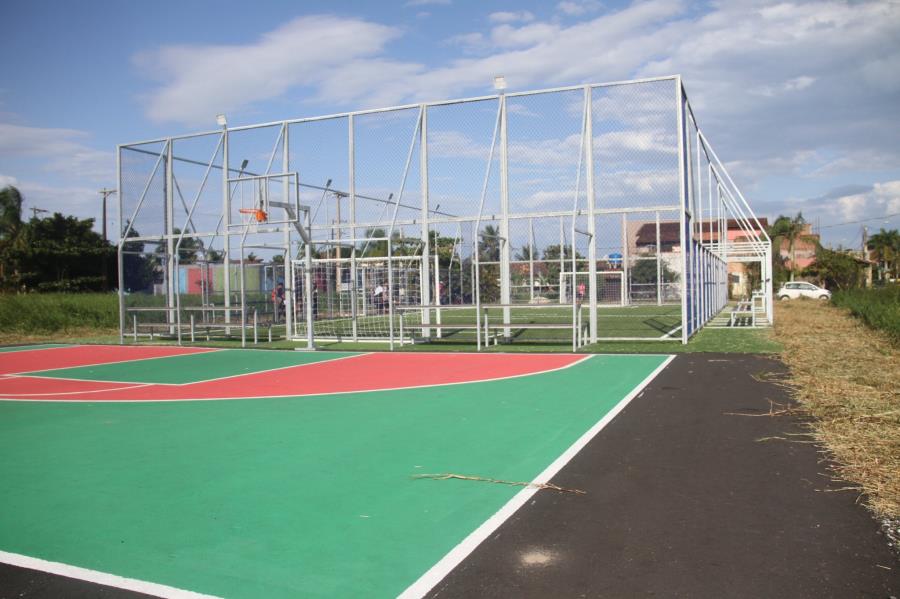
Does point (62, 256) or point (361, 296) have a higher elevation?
point (62, 256)

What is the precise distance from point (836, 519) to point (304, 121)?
19374 mm

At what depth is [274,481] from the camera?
5.87 metres

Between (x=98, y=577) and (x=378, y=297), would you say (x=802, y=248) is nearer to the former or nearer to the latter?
(x=378, y=297)

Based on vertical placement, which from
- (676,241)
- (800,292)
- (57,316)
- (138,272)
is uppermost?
(676,241)

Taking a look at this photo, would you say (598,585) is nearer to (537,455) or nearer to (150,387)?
(537,455)

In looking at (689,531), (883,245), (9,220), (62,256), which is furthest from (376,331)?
(883,245)

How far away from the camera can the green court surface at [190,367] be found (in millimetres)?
13312

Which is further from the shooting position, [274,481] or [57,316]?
[57,316]

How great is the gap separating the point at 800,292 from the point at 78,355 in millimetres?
45400

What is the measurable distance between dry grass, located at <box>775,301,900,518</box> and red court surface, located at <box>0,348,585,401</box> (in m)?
4.47

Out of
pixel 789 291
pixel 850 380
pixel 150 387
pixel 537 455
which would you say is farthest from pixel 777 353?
pixel 789 291

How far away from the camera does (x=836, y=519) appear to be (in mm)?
4652

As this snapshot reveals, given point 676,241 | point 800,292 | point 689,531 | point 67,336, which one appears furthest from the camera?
point 676,241

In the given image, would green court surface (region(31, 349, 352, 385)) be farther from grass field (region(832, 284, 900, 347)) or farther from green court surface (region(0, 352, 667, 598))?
grass field (region(832, 284, 900, 347))
